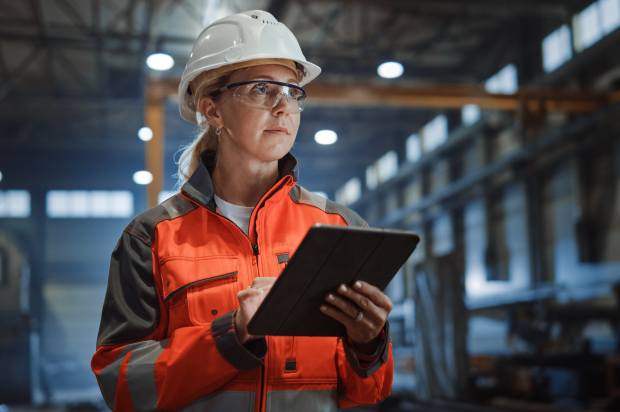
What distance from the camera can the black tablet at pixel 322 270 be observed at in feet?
3.45

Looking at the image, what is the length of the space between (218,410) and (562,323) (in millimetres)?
10759

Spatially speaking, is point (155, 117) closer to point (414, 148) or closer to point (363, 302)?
point (363, 302)

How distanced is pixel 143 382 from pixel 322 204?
0.70 meters

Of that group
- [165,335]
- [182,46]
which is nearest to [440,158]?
[182,46]

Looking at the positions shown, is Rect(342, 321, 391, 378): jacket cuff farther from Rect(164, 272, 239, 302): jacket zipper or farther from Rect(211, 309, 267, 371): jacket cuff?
Rect(164, 272, 239, 302): jacket zipper

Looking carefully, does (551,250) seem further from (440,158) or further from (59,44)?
(59,44)

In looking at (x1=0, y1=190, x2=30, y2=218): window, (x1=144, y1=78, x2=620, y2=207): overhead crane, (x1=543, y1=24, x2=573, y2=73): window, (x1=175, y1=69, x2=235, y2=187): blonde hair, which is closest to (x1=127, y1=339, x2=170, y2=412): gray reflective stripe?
(x1=175, y1=69, x2=235, y2=187): blonde hair

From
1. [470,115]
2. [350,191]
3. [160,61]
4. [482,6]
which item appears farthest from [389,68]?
[350,191]

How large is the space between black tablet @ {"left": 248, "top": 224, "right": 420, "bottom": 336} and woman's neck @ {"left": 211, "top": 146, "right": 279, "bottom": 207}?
52 centimetres

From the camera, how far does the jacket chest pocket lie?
1335 millimetres

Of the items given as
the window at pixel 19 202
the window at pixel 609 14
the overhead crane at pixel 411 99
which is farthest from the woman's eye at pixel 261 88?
the window at pixel 19 202

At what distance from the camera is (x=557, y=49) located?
12.2 meters

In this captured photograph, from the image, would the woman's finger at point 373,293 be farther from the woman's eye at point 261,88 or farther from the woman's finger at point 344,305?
the woman's eye at point 261,88

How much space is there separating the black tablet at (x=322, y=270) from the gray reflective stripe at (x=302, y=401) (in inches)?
8.7
